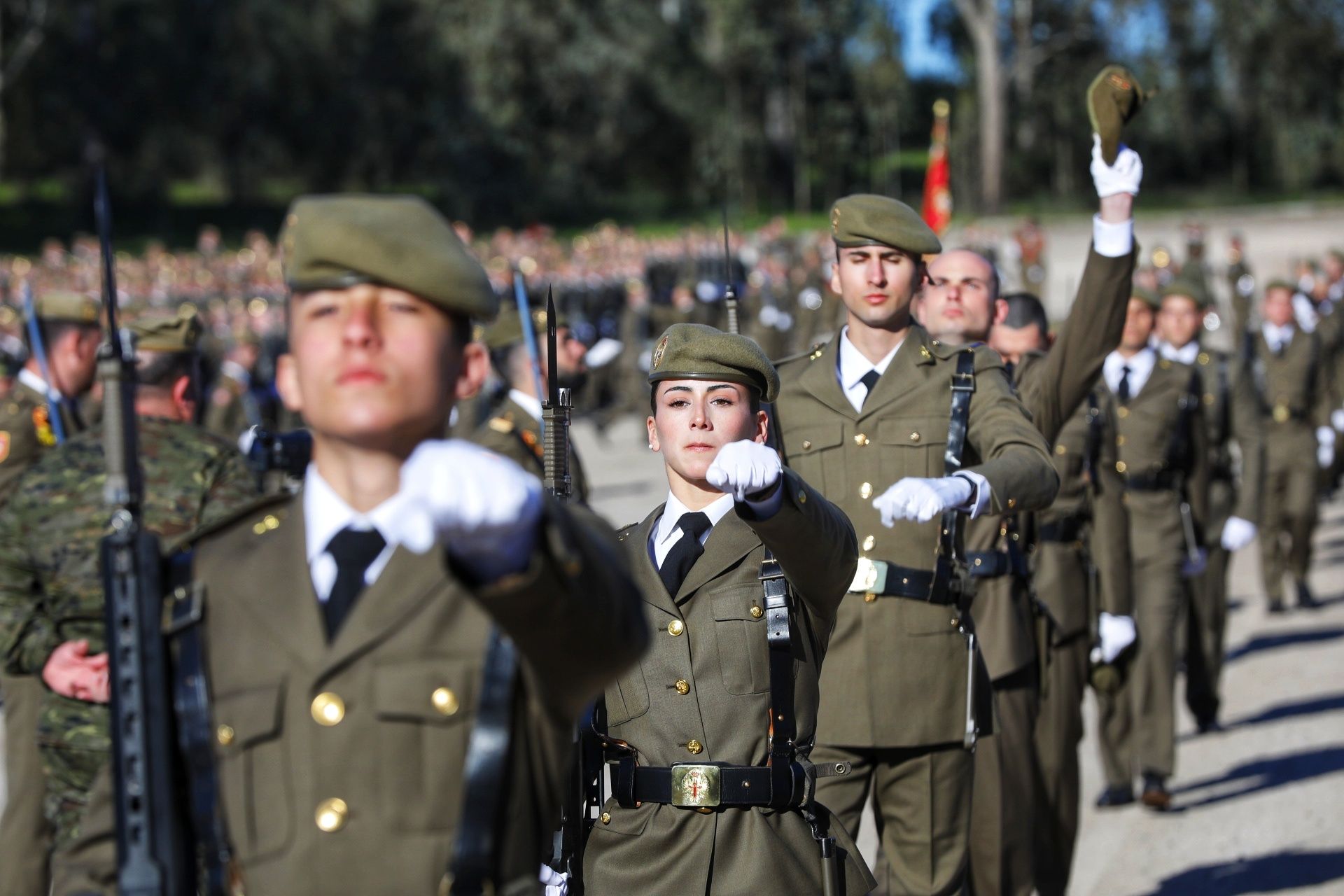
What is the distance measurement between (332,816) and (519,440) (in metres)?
4.25

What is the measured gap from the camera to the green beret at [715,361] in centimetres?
392

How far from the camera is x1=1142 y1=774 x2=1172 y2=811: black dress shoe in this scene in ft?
27.0

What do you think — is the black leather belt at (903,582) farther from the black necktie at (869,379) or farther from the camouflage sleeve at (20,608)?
the camouflage sleeve at (20,608)

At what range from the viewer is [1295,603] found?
13641 mm

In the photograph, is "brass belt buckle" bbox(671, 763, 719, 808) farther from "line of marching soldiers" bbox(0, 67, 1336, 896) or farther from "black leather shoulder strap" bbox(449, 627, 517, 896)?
"black leather shoulder strap" bbox(449, 627, 517, 896)

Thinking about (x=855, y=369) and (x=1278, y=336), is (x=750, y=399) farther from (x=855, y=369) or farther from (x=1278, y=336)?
(x=1278, y=336)

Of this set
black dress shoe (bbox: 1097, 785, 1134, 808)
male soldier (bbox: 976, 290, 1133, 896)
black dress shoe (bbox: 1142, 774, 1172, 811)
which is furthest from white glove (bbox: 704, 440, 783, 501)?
black dress shoe (bbox: 1097, 785, 1134, 808)

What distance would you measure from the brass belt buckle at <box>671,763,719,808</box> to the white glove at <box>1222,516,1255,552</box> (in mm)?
7886

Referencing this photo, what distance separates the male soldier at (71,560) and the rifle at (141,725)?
1.41m

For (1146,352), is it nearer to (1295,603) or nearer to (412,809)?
(1295,603)

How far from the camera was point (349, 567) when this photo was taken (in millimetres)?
2633

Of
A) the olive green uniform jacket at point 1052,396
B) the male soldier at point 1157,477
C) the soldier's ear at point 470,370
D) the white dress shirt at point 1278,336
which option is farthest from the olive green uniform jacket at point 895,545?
the white dress shirt at point 1278,336

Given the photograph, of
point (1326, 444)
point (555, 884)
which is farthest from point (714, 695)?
point (1326, 444)

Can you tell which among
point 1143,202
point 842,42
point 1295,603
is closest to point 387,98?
point 842,42
